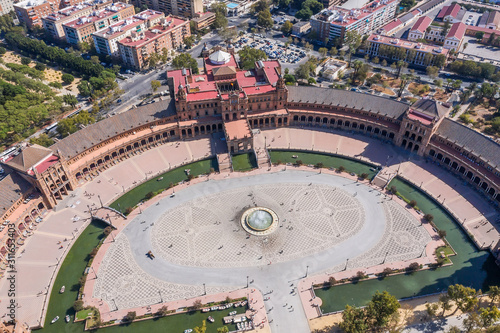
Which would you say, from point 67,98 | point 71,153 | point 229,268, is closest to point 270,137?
point 229,268

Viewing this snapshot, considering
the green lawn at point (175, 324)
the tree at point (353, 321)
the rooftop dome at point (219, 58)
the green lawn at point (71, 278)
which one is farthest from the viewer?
the rooftop dome at point (219, 58)

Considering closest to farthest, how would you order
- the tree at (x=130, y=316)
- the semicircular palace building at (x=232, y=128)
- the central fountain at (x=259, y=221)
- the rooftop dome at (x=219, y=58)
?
the tree at (x=130, y=316)
the central fountain at (x=259, y=221)
the semicircular palace building at (x=232, y=128)
the rooftop dome at (x=219, y=58)

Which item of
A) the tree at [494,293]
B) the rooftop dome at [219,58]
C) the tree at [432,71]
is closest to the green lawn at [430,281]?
the tree at [494,293]

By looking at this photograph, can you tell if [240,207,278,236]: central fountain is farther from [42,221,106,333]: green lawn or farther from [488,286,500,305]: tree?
[488,286,500,305]: tree

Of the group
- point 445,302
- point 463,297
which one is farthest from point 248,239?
point 463,297

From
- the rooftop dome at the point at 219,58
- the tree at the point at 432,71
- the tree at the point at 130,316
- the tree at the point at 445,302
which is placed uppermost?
the rooftop dome at the point at 219,58

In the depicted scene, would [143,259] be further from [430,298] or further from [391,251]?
[430,298]

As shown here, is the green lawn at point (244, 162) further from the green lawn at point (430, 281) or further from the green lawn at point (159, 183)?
the green lawn at point (430, 281)
